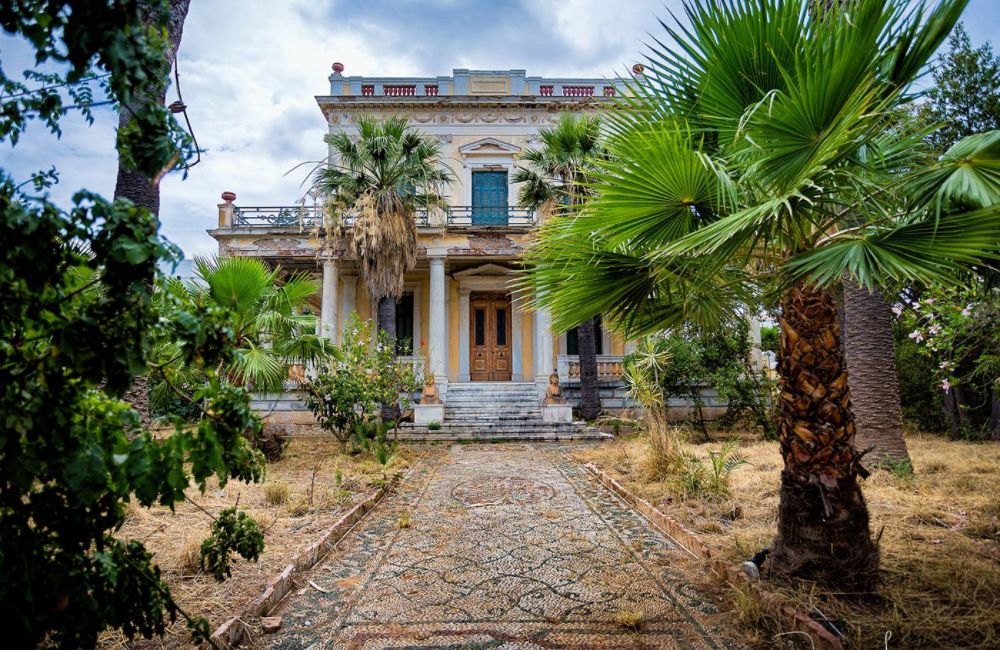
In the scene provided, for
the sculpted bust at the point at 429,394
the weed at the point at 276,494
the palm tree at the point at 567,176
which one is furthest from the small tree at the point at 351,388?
the palm tree at the point at 567,176

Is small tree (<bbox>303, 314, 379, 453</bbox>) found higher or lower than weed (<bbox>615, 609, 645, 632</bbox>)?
higher

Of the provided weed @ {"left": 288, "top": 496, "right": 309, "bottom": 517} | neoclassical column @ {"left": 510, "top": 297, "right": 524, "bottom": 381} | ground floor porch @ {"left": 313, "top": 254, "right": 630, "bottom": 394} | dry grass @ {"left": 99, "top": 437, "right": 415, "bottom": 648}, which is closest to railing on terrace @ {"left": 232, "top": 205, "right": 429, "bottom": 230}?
ground floor porch @ {"left": 313, "top": 254, "right": 630, "bottom": 394}

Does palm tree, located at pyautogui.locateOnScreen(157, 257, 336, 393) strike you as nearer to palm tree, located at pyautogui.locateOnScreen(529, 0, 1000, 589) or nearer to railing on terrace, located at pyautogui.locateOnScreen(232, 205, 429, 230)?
palm tree, located at pyautogui.locateOnScreen(529, 0, 1000, 589)

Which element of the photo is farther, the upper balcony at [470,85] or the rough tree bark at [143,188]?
the upper balcony at [470,85]

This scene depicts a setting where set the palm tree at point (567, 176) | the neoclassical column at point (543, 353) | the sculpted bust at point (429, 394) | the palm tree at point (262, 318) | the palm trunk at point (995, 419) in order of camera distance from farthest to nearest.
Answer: the neoclassical column at point (543, 353) < the sculpted bust at point (429, 394) < the palm tree at point (567, 176) < the palm trunk at point (995, 419) < the palm tree at point (262, 318)

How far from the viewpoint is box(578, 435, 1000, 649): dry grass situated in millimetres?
2461

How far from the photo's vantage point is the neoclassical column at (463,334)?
Result: 663 inches

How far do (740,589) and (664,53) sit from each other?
3118 millimetres

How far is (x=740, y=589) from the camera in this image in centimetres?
301

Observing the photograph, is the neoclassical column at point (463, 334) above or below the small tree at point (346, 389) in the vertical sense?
above

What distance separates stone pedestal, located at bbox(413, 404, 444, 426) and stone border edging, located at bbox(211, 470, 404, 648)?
24.6 feet

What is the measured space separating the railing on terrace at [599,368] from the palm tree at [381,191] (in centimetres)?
494

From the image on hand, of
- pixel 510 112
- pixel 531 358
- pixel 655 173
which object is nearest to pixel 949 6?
pixel 655 173

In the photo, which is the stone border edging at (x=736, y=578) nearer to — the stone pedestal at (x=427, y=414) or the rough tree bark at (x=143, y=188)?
the rough tree bark at (x=143, y=188)
